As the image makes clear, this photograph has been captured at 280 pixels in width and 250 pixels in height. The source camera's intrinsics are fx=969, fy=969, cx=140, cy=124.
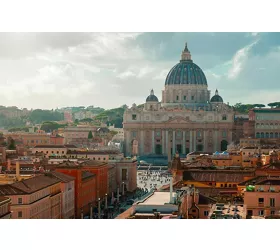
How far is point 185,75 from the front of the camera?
90.7 m

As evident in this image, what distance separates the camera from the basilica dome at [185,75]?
3565 inches

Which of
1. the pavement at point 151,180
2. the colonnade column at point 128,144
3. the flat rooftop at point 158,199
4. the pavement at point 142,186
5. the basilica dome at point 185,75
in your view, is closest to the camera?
the flat rooftop at point 158,199

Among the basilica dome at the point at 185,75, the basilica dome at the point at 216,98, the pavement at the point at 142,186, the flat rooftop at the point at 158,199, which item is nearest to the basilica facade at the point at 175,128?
the basilica dome at the point at 216,98

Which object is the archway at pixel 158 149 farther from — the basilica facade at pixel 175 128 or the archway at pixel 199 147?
the archway at pixel 199 147

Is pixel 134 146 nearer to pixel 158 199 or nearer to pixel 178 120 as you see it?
pixel 178 120

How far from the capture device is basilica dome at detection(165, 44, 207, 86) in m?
90.6

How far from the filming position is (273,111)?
3095 inches

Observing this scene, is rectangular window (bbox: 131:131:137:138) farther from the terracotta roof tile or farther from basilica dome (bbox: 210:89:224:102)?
the terracotta roof tile

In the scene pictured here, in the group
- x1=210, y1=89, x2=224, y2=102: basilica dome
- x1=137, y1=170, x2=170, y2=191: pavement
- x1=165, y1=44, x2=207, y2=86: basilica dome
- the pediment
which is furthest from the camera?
x1=165, y1=44, x2=207, y2=86: basilica dome

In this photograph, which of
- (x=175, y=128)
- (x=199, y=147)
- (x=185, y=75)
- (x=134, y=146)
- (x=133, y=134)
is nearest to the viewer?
(x=134, y=146)

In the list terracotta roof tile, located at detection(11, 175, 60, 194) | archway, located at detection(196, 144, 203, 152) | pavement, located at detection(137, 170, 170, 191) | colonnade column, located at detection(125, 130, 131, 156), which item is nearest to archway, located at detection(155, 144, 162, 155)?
colonnade column, located at detection(125, 130, 131, 156)

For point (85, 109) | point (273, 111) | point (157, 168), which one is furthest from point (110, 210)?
point (85, 109)

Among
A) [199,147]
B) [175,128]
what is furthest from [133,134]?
[199,147]
